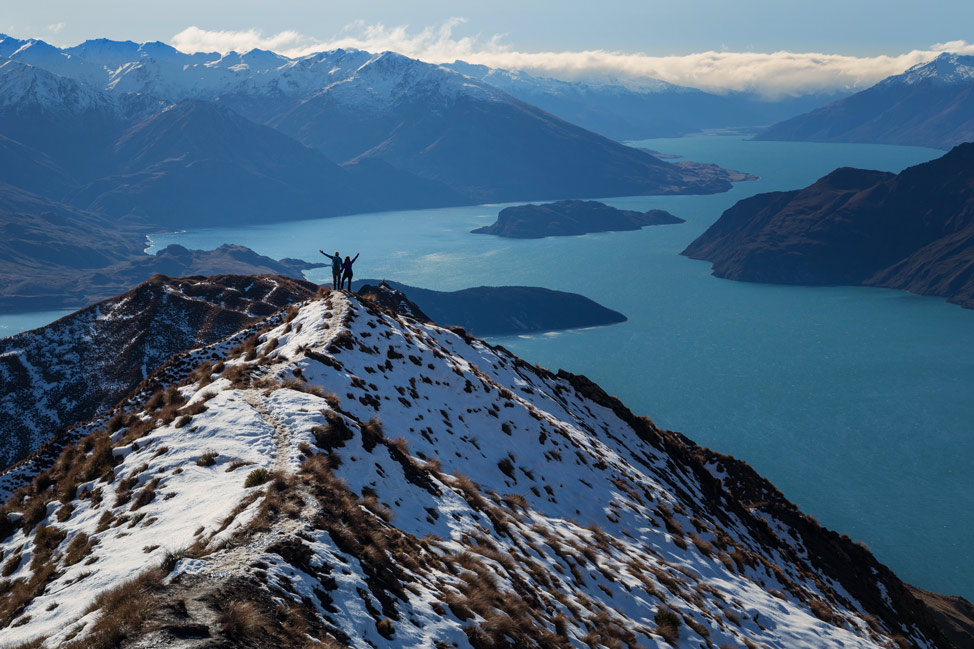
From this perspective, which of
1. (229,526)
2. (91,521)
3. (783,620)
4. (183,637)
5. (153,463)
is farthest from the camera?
(783,620)

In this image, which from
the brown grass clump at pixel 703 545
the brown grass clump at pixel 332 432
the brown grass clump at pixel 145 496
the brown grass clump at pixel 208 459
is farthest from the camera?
the brown grass clump at pixel 703 545

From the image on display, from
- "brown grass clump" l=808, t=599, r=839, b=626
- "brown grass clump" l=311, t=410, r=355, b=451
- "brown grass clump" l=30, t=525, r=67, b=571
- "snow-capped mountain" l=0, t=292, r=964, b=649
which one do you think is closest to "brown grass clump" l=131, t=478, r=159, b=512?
"snow-capped mountain" l=0, t=292, r=964, b=649

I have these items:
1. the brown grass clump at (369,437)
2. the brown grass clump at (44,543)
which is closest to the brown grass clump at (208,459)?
the brown grass clump at (44,543)

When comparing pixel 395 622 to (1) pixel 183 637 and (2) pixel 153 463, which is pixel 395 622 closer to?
(1) pixel 183 637

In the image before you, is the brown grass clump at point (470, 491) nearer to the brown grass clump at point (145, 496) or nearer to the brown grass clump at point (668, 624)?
the brown grass clump at point (668, 624)

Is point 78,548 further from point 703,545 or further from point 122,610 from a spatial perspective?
point 703,545

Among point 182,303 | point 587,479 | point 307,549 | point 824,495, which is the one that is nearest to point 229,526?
point 307,549
